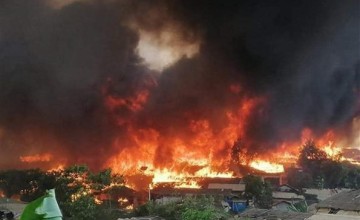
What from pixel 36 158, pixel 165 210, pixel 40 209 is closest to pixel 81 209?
pixel 165 210

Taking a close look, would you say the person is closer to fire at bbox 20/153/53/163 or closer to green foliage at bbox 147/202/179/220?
green foliage at bbox 147/202/179/220

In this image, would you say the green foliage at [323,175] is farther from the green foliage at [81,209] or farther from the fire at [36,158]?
the fire at [36,158]

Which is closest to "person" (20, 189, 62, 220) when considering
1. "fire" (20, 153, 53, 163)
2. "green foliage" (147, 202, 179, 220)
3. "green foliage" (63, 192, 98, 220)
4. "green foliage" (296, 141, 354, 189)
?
"green foliage" (63, 192, 98, 220)

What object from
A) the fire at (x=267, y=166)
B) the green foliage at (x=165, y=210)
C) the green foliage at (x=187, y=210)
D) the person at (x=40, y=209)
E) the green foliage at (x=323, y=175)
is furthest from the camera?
the fire at (x=267, y=166)

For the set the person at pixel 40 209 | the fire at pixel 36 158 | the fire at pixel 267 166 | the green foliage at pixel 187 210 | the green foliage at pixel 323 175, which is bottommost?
the person at pixel 40 209

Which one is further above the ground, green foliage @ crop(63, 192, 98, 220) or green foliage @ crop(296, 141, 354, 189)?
green foliage @ crop(296, 141, 354, 189)

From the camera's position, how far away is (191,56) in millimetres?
39781

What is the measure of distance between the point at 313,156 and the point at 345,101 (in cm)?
1014

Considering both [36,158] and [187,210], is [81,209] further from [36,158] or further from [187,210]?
[36,158]

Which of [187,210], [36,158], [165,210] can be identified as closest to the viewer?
[187,210]

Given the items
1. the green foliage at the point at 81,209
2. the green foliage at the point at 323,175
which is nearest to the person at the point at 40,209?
the green foliage at the point at 81,209

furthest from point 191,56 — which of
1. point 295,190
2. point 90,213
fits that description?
point 90,213

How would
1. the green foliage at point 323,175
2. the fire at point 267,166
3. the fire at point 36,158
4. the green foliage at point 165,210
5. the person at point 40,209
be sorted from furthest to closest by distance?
1. the fire at point 267,166
2. the fire at point 36,158
3. the green foliage at point 323,175
4. the green foliage at point 165,210
5. the person at point 40,209

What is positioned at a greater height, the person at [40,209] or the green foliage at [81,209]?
the green foliage at [81,209]
